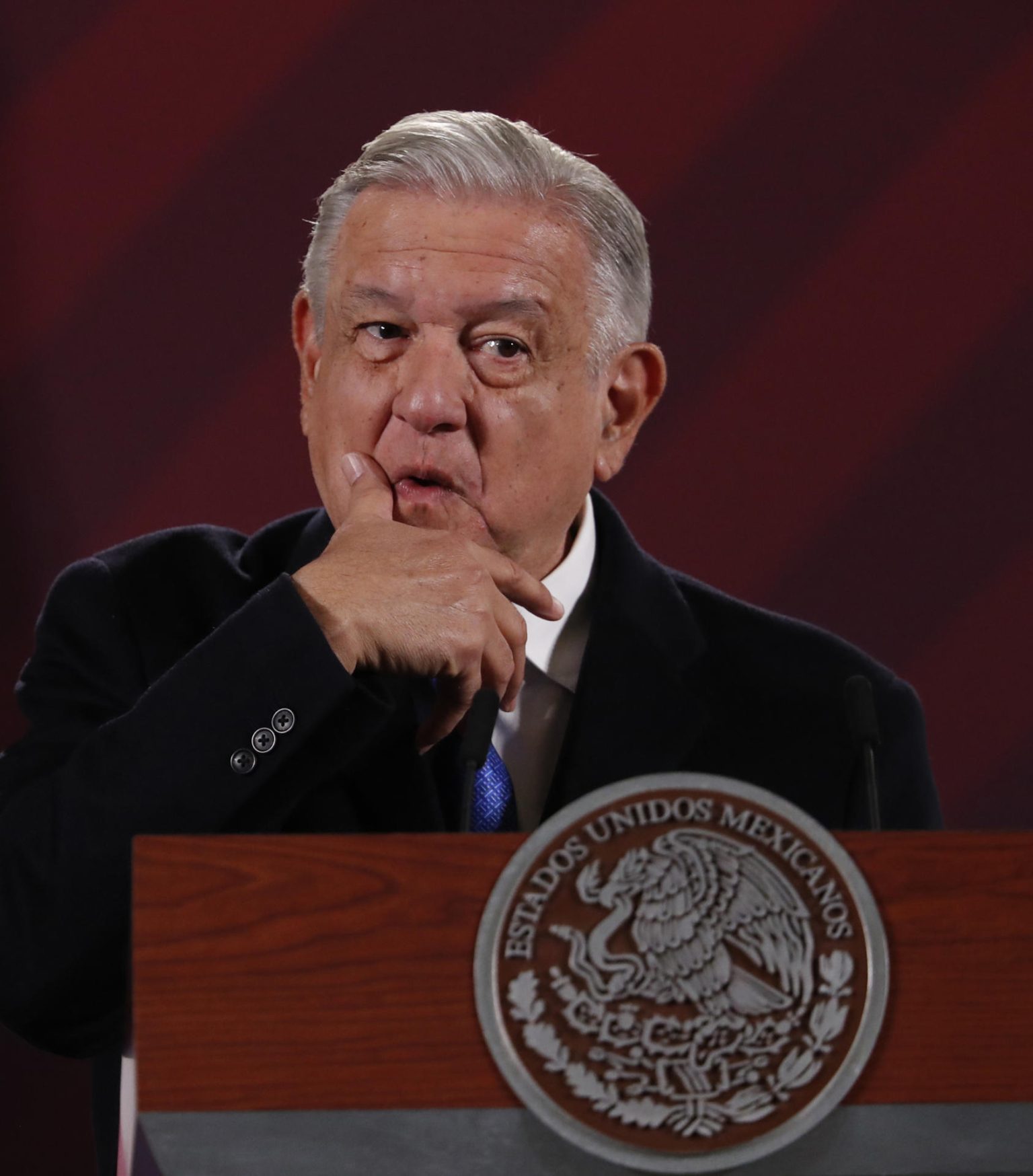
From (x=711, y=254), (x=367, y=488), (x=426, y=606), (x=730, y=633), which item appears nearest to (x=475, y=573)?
(x=426, y=606)

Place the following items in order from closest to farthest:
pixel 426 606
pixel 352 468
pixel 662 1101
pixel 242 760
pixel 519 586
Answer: pixel 662 1101
pixel 242 760
pixel 426 606
pixel 519 586
pixel 352 468

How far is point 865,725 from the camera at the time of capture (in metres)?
1.40

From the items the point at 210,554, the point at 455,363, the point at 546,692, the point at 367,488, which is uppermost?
the point at 455,363

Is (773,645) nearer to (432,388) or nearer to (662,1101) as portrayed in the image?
(432,388)

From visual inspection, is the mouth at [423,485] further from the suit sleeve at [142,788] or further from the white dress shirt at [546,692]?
the suit sleeve at [142,788]

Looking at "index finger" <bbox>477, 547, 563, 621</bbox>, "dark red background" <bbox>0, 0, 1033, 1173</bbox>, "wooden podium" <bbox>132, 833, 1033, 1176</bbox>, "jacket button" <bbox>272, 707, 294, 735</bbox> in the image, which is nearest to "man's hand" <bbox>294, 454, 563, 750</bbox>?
"index finger" <bbox>477, 547, 563, 621</bbox>

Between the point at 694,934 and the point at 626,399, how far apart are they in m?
1.19

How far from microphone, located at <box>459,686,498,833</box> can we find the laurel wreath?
28 cm

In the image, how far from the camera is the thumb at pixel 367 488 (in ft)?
5.70

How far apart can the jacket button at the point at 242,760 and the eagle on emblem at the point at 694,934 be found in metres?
0.41

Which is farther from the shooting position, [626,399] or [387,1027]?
[626,399]

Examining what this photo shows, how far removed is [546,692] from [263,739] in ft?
2.10

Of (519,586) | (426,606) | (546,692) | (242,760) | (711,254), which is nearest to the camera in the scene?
(242,760)

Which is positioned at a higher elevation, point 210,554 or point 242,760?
point 242,760
